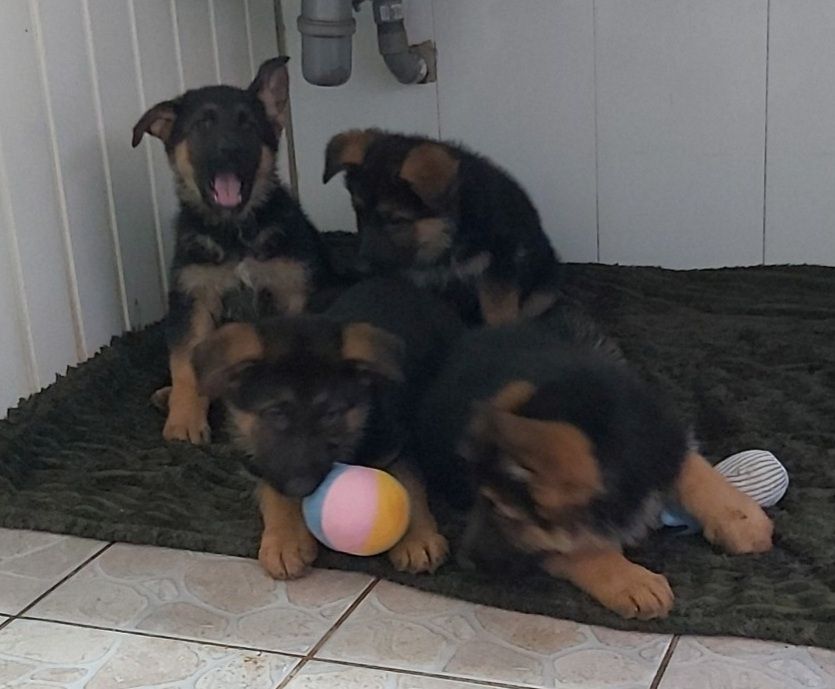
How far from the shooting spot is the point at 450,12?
10.1 ft

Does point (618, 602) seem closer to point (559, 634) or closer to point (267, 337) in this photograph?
point (559, 634)

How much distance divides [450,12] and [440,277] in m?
0.89

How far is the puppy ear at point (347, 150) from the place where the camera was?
8.24 ft

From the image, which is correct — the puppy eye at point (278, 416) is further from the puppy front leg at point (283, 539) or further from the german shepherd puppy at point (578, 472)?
the german shepherd puppy at point (578, 472)

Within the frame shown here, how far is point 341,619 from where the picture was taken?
5.39ft

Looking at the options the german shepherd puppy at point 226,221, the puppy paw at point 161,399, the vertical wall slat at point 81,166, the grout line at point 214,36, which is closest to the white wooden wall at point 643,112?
the grout line at point 214,36

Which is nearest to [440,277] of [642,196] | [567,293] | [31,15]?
[567,293]

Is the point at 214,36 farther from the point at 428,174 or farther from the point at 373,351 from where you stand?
the point at 373,351

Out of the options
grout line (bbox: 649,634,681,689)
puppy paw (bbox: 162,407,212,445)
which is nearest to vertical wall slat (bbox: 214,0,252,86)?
puppy paw (bbox: 162,407,212,445)

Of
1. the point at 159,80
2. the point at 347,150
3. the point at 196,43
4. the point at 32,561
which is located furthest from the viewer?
the point at 196,43

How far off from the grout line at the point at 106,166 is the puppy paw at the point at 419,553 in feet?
3.94

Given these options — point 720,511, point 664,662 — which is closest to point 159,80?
point 720,511

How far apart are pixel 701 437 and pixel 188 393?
3.34 ft

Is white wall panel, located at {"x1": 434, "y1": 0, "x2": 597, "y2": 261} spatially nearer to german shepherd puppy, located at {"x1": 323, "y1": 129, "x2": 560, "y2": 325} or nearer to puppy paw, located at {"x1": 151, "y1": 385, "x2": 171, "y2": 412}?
german shepherd puppy, located at {"x1": 323, "y1": 129, "x2": 560, "y2": 325}
